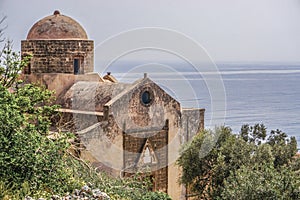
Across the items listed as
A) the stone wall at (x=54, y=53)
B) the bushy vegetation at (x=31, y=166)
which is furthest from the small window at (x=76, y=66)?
the bushy vegetation at (x=31, y=166)

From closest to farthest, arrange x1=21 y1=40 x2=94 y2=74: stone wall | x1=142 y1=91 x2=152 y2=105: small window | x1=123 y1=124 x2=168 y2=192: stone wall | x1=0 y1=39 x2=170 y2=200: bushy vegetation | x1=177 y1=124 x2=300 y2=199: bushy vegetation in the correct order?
x1=0 y1=39 x2=170 y2=200: bushy vegetation
x1=177 y1=124 x2=300 y2=199: bushy vegetation
x1=123 y1=124 x2=168 y2=192: stone wall
x1=142 y1=91 x2=152 y2=105: small window
x1=21 y1=40 x2=94 y2=74: stone wall

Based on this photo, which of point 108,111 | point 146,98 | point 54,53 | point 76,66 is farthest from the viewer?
point 76,66

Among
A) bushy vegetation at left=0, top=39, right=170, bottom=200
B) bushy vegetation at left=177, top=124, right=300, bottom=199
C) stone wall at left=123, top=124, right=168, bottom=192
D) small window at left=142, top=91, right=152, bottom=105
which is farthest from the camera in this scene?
small window at left=142, top=91, right=152, bottom=105

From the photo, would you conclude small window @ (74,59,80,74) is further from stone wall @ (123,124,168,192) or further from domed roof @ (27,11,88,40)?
stone wall @ (123,124,168,192)

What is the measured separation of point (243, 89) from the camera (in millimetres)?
41062

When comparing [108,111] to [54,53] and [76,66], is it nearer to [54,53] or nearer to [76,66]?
[76,66]

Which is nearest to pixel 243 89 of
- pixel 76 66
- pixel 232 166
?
pixel 76 66

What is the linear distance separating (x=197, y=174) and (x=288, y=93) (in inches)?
1009

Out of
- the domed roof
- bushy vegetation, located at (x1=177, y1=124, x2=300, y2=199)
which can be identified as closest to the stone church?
the domed roof

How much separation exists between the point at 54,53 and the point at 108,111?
3.86 metres

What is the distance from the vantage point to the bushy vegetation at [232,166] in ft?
42.1

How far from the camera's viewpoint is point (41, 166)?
8625 millimetres

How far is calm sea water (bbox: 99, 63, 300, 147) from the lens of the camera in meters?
17.3

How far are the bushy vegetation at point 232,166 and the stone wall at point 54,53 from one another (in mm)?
5120
